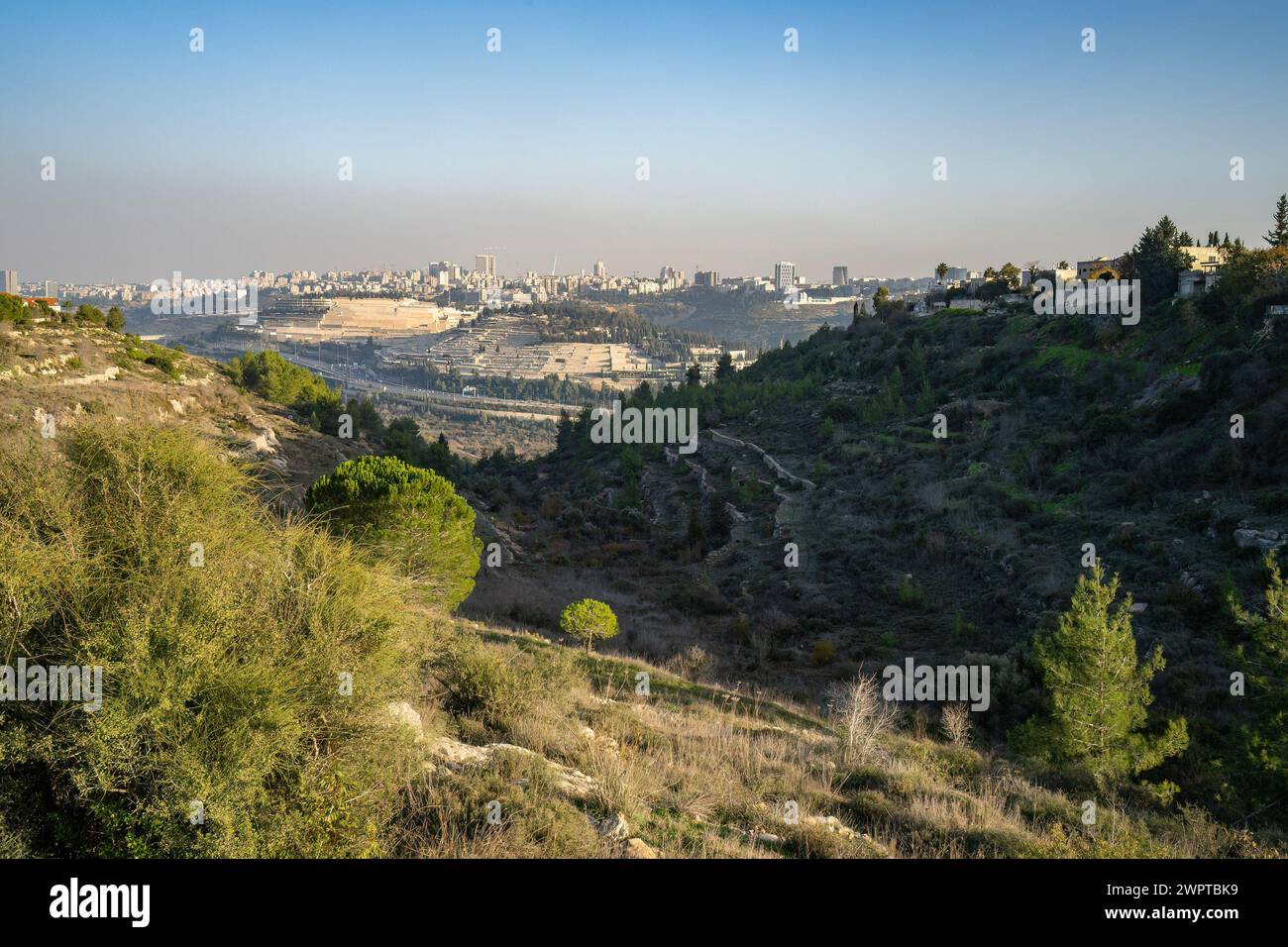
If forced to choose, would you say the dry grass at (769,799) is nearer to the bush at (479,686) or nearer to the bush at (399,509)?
the bush at (479,686)

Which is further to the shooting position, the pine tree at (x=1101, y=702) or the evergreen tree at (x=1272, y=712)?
the pine tree at (x=1101, y=702)

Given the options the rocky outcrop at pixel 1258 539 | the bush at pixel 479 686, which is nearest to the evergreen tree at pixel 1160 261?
the rocky outcrop at pixel 1258 539

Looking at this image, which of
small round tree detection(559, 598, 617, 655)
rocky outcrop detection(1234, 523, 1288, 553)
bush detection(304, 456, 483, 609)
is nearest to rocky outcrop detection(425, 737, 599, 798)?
bush detection(304, 456, 483, 609)

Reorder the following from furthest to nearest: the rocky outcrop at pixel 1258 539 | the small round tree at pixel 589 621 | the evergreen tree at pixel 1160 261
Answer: the evergreen tree at pixel 1160 261
the rocky outcrop at pixel 1258 539
the small round tree at pixel 589 621

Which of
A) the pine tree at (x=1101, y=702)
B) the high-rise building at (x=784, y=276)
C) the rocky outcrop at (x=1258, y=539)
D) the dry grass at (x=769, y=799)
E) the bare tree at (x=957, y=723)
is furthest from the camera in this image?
the high-rise building at (x=784, y=276)

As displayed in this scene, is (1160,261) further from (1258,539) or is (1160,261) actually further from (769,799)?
(769,799)
